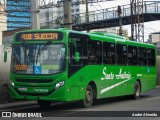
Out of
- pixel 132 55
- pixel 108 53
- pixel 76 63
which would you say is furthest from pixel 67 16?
pixel 76 63

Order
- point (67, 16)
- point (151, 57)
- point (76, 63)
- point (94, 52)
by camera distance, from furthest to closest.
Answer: point (151, 57)
point (67, 16)
point (94, 52)
point (76, 63)

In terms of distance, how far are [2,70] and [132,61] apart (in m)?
7.02

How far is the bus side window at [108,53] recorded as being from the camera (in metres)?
19.5

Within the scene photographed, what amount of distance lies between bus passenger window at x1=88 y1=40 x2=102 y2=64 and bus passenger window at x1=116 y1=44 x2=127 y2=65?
2074 mm

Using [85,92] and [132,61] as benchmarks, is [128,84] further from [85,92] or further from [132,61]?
[85,92]

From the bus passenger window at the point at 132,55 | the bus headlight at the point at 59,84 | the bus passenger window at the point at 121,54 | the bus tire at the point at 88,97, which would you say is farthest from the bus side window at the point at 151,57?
the bus headlight at the point at 59,84

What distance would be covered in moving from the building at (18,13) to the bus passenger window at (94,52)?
39.3 feet

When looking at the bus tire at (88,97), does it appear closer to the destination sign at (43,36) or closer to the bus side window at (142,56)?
A: the destination sign at (43,36)

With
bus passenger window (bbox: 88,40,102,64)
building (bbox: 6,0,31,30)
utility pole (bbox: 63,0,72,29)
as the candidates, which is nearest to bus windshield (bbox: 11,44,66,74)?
bus passenger window (bbox: 88,40,102,64)

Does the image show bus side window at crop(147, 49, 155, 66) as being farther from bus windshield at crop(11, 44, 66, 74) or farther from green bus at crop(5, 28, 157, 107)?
bus windshield at crop(11, 44, 66, 74)

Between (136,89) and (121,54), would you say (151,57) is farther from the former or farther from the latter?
(121,54)

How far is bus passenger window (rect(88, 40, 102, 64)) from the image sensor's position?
1817cm

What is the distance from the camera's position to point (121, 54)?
69.9ft

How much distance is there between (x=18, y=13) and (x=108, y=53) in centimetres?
3486
